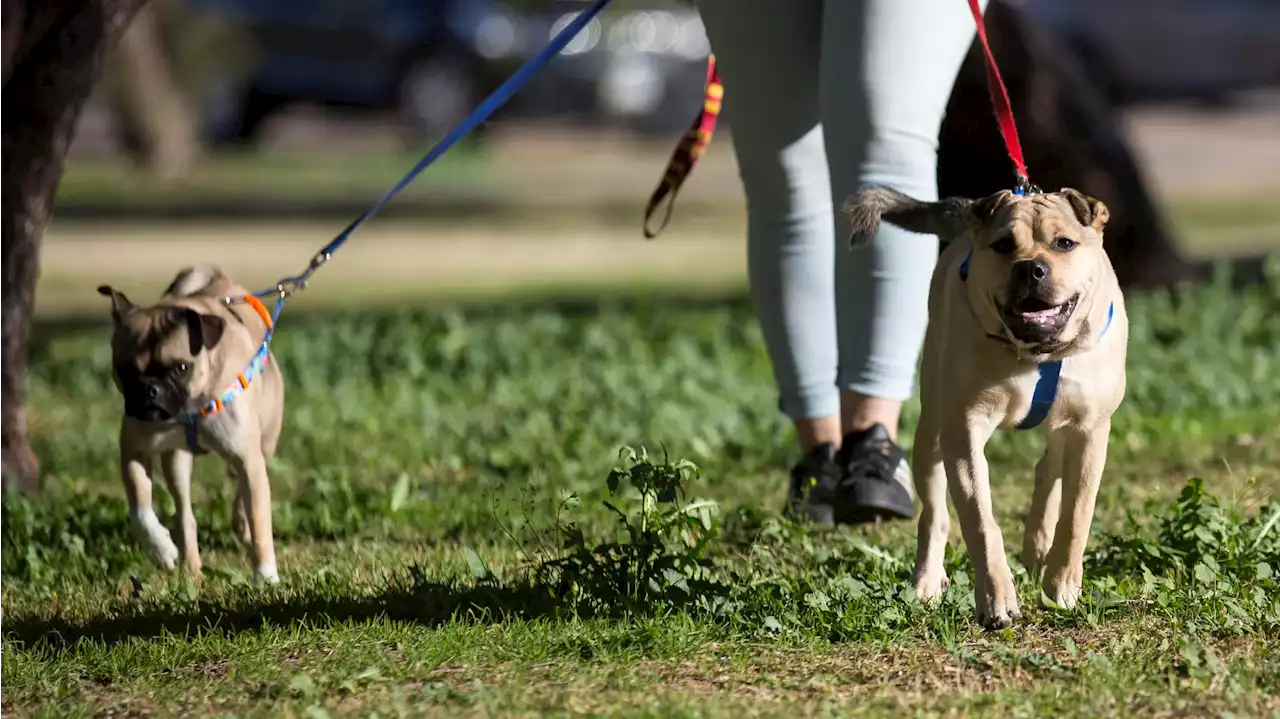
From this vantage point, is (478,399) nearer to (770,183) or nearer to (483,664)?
(770,183)

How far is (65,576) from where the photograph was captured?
500 cm

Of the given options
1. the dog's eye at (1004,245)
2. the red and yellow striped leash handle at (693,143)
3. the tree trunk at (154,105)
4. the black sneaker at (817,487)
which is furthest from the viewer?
the tree trunk at (154,105)

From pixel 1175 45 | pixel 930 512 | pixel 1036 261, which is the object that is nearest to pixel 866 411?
pixel 930 512

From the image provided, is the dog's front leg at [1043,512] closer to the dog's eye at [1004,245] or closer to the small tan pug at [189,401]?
the dog's eye at [1004,245]

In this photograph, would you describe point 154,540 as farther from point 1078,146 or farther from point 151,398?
point 1078,146

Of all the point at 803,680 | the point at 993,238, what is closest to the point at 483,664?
the point at 803,680

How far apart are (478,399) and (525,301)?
3.22 meters

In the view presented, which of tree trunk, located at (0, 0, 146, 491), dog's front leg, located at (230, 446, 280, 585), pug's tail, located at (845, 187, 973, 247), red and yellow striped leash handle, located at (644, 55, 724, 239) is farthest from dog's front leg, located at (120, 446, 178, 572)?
pug's tail, located at (845, 187, 973, 247)

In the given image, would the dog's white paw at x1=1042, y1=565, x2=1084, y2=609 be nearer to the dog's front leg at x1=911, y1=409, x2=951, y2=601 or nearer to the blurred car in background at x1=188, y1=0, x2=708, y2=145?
the dog's front leg at x1=911, y1=409, x2=951, y2=601

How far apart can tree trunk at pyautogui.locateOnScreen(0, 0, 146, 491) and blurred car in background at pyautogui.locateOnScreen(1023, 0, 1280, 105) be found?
53.1 feet

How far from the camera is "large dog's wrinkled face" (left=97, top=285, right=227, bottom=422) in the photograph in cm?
456

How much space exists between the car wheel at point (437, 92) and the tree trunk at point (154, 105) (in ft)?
8.50

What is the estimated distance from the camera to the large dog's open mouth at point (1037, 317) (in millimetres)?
3742

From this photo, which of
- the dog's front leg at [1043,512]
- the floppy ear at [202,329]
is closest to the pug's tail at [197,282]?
the floppy ear at [202,329]
